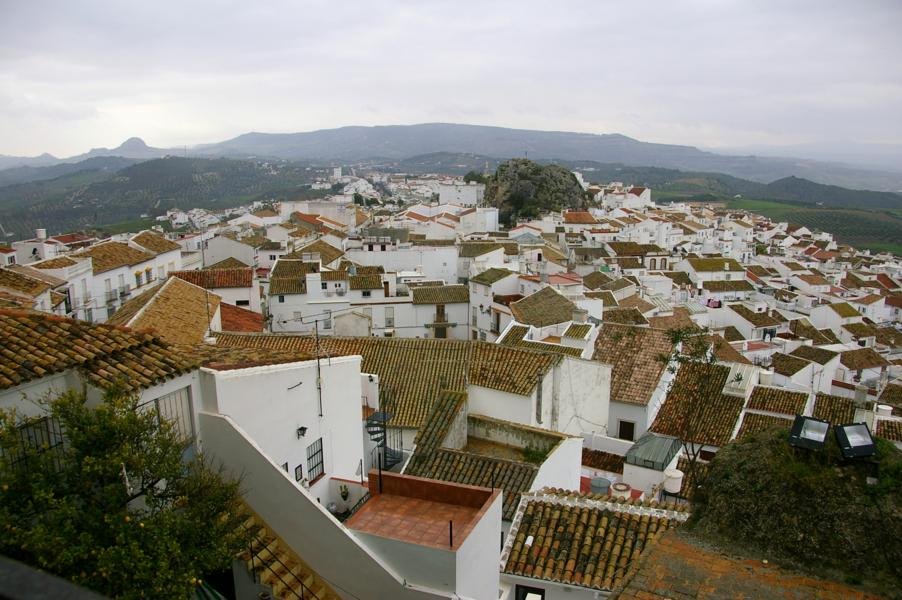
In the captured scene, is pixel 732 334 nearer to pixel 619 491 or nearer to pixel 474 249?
pixel 474 249

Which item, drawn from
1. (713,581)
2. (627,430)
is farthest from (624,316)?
(713,581)

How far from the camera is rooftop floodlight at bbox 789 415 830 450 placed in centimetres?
462

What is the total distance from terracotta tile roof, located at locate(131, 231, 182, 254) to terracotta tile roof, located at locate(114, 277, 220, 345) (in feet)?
53.4

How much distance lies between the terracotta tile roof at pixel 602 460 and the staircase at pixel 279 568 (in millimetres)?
11537

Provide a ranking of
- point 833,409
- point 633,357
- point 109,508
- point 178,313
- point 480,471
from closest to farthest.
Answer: point 109,508
point 480,471
point 178,313
point 633,357
point 833,409

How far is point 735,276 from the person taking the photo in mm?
62719

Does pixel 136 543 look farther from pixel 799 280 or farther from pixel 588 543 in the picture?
pixel 799 280

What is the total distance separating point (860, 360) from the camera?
39.9 m

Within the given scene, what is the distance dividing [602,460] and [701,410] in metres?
4.72

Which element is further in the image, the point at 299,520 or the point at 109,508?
the point at 299,520

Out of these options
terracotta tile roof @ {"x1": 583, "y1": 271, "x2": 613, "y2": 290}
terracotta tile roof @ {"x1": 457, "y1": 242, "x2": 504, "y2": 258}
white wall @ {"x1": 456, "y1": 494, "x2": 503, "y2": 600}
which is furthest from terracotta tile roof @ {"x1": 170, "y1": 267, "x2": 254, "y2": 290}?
white wall @ {"x1": 456, "y1": 494, "x2": 503, "y2": 600}

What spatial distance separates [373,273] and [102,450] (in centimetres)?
3250

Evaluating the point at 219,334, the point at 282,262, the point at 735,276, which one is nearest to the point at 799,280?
the point at 735,276

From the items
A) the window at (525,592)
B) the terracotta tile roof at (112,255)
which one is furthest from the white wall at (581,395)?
the terracotta tile roof at (112,255)
